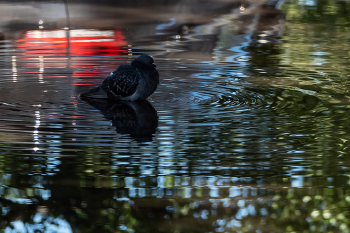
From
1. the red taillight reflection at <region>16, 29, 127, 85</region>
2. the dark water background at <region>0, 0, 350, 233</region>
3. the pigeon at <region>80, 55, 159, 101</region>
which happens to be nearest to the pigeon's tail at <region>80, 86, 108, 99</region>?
the pigeon at <region>80, 55, 159, 101</region>

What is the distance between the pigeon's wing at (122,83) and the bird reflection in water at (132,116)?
0.13m

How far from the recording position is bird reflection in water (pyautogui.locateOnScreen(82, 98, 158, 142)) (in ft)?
16.9

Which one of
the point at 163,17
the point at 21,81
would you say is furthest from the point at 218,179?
the point at 163,17

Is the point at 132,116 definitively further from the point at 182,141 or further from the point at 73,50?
the point at 73,50

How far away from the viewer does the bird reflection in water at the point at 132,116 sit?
515 cm

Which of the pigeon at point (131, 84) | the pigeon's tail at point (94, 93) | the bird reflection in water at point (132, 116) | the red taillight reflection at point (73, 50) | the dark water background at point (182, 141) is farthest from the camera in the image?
the red taillight reflection at point (73, 50)

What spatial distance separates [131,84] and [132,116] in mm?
628

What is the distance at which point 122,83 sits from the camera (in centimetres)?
631

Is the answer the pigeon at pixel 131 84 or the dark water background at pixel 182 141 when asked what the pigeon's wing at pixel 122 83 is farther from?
the dark water background at pixel 182 141

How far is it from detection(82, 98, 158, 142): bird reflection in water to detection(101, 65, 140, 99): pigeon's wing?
13 centimetres

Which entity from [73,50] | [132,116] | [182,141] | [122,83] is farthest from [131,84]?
[73,50]

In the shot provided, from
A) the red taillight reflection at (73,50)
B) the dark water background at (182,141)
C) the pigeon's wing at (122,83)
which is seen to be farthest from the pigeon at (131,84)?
the red taillight reflection at (73,50)

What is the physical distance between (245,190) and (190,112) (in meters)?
1.93

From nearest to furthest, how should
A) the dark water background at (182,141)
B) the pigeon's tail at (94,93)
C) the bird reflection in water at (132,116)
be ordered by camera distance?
1. the dark water background at (182,141)
2. the bird reflection in water at (132,116)
3. the pigeon's tail at (94,93)
